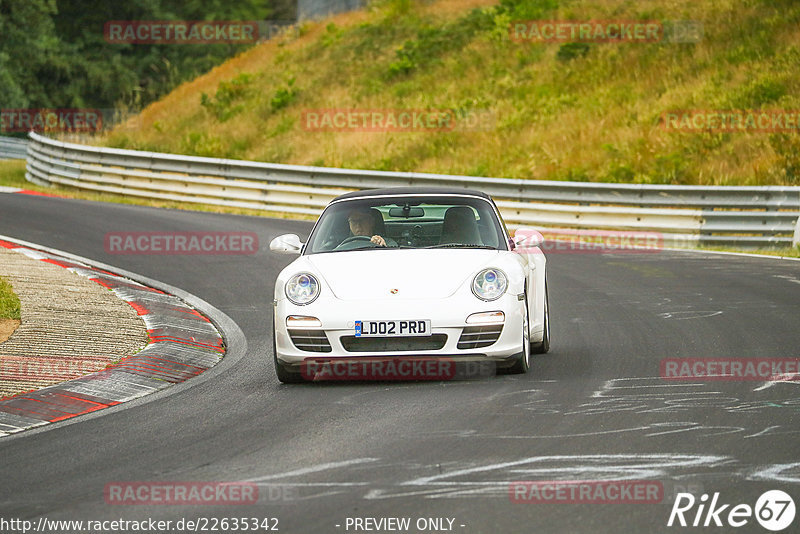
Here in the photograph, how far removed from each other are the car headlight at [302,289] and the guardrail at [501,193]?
455 inches

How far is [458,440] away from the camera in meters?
6.39

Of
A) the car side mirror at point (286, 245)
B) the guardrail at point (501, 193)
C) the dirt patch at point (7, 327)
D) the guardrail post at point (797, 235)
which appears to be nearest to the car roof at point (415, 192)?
the car side mirror at point (286, 245)

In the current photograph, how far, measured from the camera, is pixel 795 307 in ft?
39.1

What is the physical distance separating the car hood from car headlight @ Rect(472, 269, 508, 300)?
0.06 meters

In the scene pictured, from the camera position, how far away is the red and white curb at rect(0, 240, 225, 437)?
7.50 m

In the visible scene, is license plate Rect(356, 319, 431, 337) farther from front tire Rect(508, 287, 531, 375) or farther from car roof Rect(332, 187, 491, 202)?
car roof Rect(332, 187, 491, 202)

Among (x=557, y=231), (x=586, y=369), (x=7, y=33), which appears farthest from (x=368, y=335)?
(x=7, y=33)

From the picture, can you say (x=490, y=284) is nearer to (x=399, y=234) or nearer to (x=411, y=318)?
(x=411, y=318)

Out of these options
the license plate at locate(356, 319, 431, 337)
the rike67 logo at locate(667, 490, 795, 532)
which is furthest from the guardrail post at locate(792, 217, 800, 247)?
the rike67 logo at locate(667, 490, 795, 532)

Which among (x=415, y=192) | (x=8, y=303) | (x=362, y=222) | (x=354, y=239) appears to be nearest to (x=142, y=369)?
(x=354, y=239)

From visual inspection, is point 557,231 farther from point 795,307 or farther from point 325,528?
point 325,528

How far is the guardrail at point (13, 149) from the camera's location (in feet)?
131

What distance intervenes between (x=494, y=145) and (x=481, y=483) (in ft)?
74.2

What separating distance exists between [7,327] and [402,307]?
404 centimetres
